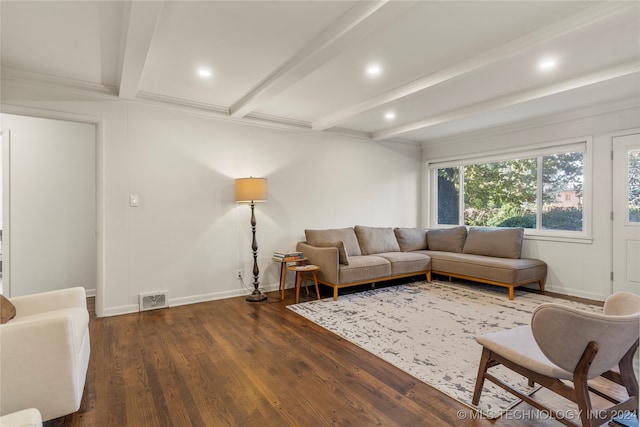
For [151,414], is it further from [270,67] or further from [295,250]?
[295,250]

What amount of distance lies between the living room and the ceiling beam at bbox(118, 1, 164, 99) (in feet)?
0.24

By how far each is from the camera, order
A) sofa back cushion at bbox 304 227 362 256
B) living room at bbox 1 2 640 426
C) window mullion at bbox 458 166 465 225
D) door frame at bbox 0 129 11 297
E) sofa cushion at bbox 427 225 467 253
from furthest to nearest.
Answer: window mullion at bbox 458 166 465 225
sofa cushion at bbox 427 225 467 253
sofa back cushion at bbox 304 227 362 256
door frame at bbox 0 129 11 297
living room at bbox 1 2 640 426

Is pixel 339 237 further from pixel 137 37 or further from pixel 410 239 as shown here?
pixel 137 37

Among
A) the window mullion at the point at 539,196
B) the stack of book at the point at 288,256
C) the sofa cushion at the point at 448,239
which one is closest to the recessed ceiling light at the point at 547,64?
the window mullion at the point at 539,196

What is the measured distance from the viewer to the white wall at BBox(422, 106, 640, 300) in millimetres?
3932

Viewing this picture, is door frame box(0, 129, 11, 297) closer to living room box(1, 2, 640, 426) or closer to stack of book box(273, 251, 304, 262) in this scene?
living room box(1, 2, 640, 426)

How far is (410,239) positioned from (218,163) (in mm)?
3283

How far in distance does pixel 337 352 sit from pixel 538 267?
10.9ft

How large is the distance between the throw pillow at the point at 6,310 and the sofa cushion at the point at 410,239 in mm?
4680

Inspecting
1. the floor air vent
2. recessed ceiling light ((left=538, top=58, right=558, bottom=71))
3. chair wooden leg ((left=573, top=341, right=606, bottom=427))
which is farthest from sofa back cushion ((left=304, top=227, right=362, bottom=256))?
chair wooden leg ((left=573, top=341, right=606, bottom=427))

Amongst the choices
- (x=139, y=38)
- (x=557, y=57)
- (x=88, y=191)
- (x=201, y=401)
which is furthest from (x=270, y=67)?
(x=88, y=191)

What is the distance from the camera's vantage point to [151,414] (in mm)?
1791

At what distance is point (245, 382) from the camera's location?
212 cm

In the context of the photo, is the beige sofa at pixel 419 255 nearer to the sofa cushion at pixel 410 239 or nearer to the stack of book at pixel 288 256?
the sofa cushion at pixel 410 239
